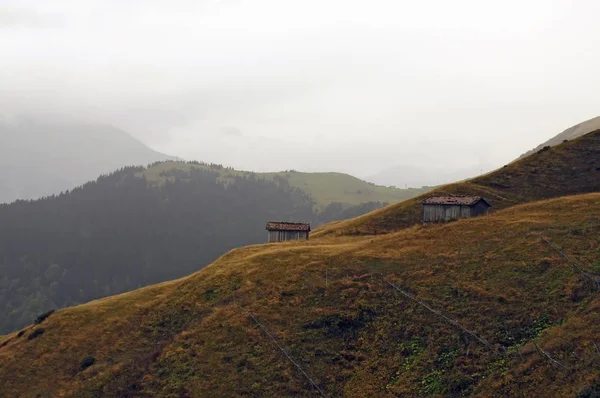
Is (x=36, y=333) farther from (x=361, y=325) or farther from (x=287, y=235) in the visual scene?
(x=287, y=235)

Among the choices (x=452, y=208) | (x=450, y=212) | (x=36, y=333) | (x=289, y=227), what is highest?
(x=452, y=208)

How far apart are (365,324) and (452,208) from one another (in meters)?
38.6

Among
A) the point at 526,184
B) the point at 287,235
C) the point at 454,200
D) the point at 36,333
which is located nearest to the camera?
the point at 36,333

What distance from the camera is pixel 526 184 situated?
10269 centimetres

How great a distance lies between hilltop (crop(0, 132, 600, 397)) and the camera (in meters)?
42.6

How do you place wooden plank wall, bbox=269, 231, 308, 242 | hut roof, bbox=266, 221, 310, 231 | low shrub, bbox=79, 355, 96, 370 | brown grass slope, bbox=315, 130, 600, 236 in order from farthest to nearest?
1. wooden plank wall, bbox=269, 231, 308, 242
2. hut roof, bbox=266, 221, 310, 231
3. brown grass slope, bbox=315, 130, 600, 236
4. low shrub, bbox=79, 355, 96, 370

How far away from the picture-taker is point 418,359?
45.8 metres

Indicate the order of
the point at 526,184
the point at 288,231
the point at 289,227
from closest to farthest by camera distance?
the point at 289,227 < the point at 288,231 < the point at 526,184

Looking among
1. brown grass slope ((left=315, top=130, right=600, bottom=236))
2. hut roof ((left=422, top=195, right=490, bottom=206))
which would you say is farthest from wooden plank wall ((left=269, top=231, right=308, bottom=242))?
hut roof ((left=422, top=195, right=490, bottom=206))

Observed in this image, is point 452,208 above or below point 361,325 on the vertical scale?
above

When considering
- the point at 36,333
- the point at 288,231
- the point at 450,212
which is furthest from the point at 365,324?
the point at 288,231

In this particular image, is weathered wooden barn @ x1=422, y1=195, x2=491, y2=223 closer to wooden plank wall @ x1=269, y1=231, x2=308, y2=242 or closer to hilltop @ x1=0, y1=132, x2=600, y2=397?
hilltop @ x1=0, y1=132, x2=600, y2=397

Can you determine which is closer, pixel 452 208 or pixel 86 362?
pixel 86 362

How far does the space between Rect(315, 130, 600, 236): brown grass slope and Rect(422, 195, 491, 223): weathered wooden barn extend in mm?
6652
